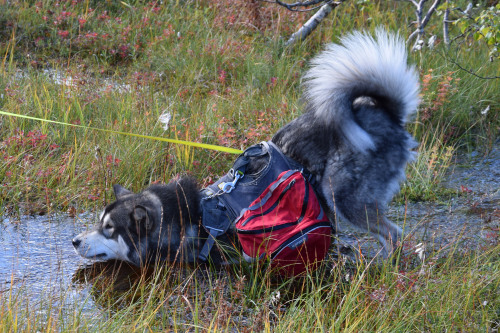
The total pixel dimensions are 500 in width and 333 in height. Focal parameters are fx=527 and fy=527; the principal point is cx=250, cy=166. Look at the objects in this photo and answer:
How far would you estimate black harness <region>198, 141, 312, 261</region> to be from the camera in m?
3.57

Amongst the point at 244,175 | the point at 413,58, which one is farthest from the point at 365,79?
the point at 413,58

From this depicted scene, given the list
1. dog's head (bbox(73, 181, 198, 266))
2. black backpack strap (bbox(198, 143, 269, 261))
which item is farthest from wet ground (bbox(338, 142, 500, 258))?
dog's head (bbox(73, 181, 198, 266))

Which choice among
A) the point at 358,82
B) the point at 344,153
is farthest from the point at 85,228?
the point at 358,82

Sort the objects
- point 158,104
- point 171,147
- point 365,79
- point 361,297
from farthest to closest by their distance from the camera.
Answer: point 158,104 < point 171,147 < point 365,79 < point 361,297

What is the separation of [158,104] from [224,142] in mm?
1053

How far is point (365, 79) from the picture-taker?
3408 millimetres

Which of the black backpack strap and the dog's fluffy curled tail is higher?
the dog's fluffy curled tail

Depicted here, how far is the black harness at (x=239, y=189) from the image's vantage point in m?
3.57

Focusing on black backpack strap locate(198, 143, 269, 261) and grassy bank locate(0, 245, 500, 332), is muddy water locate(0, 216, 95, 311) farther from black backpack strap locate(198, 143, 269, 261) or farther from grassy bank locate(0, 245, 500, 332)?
black backpack strap locate(198, 143, 269, 261)

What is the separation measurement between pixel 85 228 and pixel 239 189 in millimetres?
1324

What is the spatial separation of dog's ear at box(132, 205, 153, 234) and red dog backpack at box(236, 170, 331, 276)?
0.68m

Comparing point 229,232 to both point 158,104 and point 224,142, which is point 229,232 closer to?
point 224,142

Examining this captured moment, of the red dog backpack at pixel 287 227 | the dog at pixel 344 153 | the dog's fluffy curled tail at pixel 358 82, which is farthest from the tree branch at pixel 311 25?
the red dog backpack at pixel 287 227

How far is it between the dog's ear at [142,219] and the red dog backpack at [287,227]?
26.7 inches
